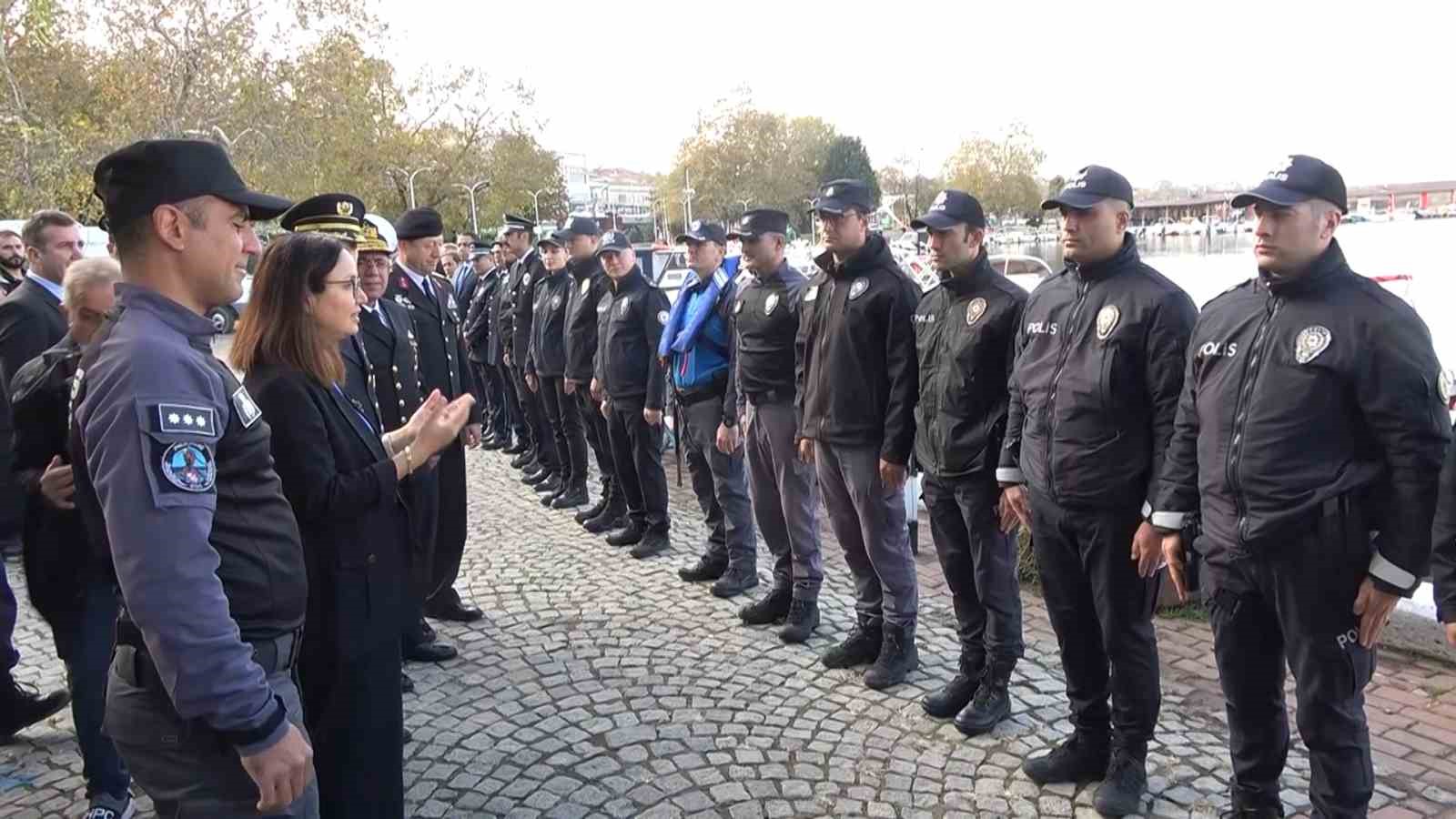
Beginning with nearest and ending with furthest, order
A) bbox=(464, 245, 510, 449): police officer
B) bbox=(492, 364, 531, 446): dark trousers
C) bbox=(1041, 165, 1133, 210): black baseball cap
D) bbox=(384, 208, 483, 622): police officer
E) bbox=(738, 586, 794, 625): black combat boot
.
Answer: bbox=(1041, 165, 1133, 210): black baseball cap < bbox=(384, 208, 483, 622): police officer < bbox=(738, 586, 794, 625): black combat boot < bbox=(492, 364, 531, 446): dark trousers < bbox=(464, 245, 510, 449): police officer

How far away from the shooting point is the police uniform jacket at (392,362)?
163 inches

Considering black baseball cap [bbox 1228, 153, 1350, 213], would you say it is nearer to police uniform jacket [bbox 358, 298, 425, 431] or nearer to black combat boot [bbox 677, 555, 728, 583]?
police uniform jacket [bbox 358, 298, 425, 431]

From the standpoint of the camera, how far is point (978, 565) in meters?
3.88

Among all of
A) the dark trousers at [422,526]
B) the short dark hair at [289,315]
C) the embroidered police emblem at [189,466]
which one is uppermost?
the short dark hair at [289,315]

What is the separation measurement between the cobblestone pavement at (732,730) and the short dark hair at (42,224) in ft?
7.11

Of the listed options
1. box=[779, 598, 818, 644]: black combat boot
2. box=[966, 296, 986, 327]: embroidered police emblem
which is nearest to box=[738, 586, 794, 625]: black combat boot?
box=[779, 598, 818, 644]: black combat boot

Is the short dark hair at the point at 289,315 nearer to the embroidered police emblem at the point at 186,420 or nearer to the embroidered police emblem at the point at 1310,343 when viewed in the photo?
the embroidered police emblem at the point at 186,420

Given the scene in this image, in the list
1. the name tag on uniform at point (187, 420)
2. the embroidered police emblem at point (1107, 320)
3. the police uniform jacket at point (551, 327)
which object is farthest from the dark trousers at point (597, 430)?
the name tag on uniform at point (187, 420)

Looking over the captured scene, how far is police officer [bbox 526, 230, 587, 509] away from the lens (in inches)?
302

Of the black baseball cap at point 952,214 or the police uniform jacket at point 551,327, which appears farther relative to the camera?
the police uniform jacket at point 551,327

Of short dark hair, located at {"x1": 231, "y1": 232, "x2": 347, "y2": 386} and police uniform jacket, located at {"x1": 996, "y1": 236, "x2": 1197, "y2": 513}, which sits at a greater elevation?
short dark hair, located at {"x1": 231, "y1": 232, "x2": 347, "y2": 386}

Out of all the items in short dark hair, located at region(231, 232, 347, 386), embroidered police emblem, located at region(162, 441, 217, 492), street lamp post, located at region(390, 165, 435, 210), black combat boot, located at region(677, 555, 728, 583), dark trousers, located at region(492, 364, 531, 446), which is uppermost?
street lamp post, located at region(390, 165, 435, 210)

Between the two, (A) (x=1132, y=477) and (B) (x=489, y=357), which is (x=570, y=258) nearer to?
(B) (x=489, y=357)

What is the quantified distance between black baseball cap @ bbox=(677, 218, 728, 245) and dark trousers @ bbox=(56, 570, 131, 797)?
360 centimetres
